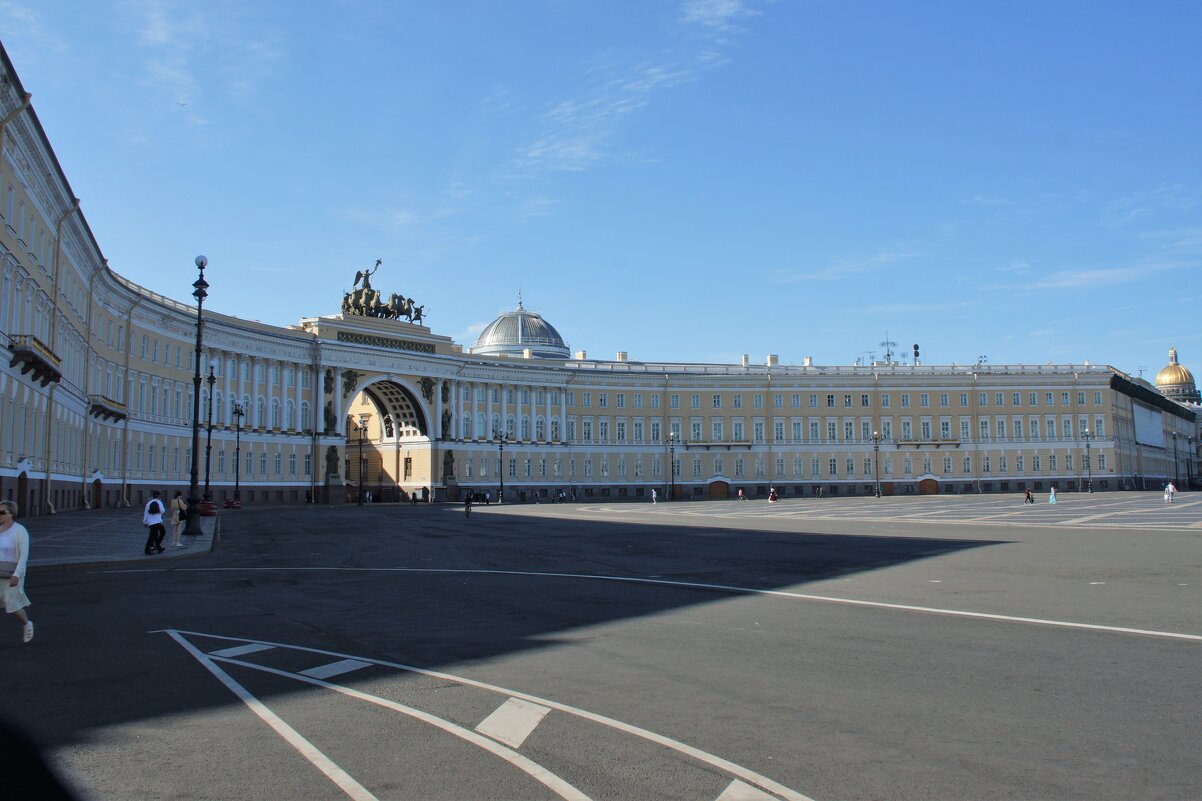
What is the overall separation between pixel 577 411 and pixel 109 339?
58.2m

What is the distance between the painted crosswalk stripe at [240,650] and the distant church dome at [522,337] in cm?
11577

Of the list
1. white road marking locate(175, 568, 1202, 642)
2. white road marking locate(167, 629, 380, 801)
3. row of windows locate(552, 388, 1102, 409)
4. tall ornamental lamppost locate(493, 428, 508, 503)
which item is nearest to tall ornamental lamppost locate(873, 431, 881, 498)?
row of windows locate(552, 388, 1102, 409)

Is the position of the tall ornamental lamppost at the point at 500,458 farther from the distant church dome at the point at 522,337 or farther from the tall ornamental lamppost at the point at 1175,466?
the tall ornamental lamppost at the point at 1175,466

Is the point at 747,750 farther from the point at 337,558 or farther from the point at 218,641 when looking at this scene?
the point at 337,558

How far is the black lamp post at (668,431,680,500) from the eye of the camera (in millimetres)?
114625

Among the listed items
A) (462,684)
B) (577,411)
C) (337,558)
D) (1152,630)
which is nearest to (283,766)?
(462,684)

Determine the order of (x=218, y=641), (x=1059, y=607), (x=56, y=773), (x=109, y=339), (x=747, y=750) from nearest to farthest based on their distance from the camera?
(x=56, y=773) < (x=747, y=750) < (x=218, y=641) < (x=1059, y=607) < (x=109, y=339)

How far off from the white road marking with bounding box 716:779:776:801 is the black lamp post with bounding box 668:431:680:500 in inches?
4238

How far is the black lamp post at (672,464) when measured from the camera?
115 m

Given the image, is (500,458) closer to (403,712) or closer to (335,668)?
(335,668)

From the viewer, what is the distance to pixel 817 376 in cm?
11838

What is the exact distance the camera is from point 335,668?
33.4 ft

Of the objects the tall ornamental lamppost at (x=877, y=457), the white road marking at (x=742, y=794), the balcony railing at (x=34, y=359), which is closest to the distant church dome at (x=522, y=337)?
the tall ornamental lamppost at (x=877, y=457)

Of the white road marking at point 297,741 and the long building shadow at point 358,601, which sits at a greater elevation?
the long building shadow at point 358,601
